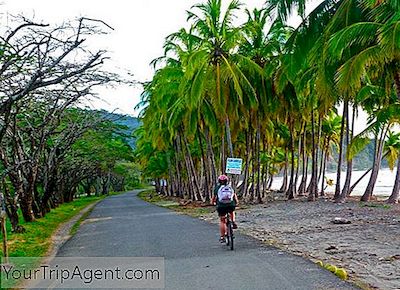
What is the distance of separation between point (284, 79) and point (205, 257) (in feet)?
43.1

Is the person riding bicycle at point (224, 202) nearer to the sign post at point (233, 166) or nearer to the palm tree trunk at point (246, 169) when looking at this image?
the sign post at point (233, 166)

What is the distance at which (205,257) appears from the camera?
10.1 meters

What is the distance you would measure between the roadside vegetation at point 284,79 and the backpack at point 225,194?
436cm

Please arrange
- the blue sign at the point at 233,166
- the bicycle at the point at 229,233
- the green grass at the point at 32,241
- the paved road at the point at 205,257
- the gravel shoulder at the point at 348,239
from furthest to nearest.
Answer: the blue sign at the point at 233,166 < the green grass at the point at 32,241 < the bicycle at the point at 229,233 < the gravel shoulder at the point at 348,239 < the paved road at the point at 205,257

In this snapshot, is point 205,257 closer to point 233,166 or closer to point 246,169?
point 233,166

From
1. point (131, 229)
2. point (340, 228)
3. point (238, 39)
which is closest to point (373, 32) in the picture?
point (340, 228)

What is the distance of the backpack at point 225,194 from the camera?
1148cm

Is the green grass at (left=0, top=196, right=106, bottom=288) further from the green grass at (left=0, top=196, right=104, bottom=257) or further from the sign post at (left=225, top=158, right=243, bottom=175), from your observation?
the sign post at (left=225, top=158, right=243, bottom=175)

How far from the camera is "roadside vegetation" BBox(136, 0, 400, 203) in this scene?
44.6 feet

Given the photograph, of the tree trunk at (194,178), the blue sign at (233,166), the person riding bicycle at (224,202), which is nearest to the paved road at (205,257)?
the person riding bicycle at (224,202)

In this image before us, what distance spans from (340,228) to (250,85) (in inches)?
433

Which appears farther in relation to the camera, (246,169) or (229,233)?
(246,169)

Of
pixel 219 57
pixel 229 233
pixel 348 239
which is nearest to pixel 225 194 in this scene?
pixel 229 233

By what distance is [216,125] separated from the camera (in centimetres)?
2759
